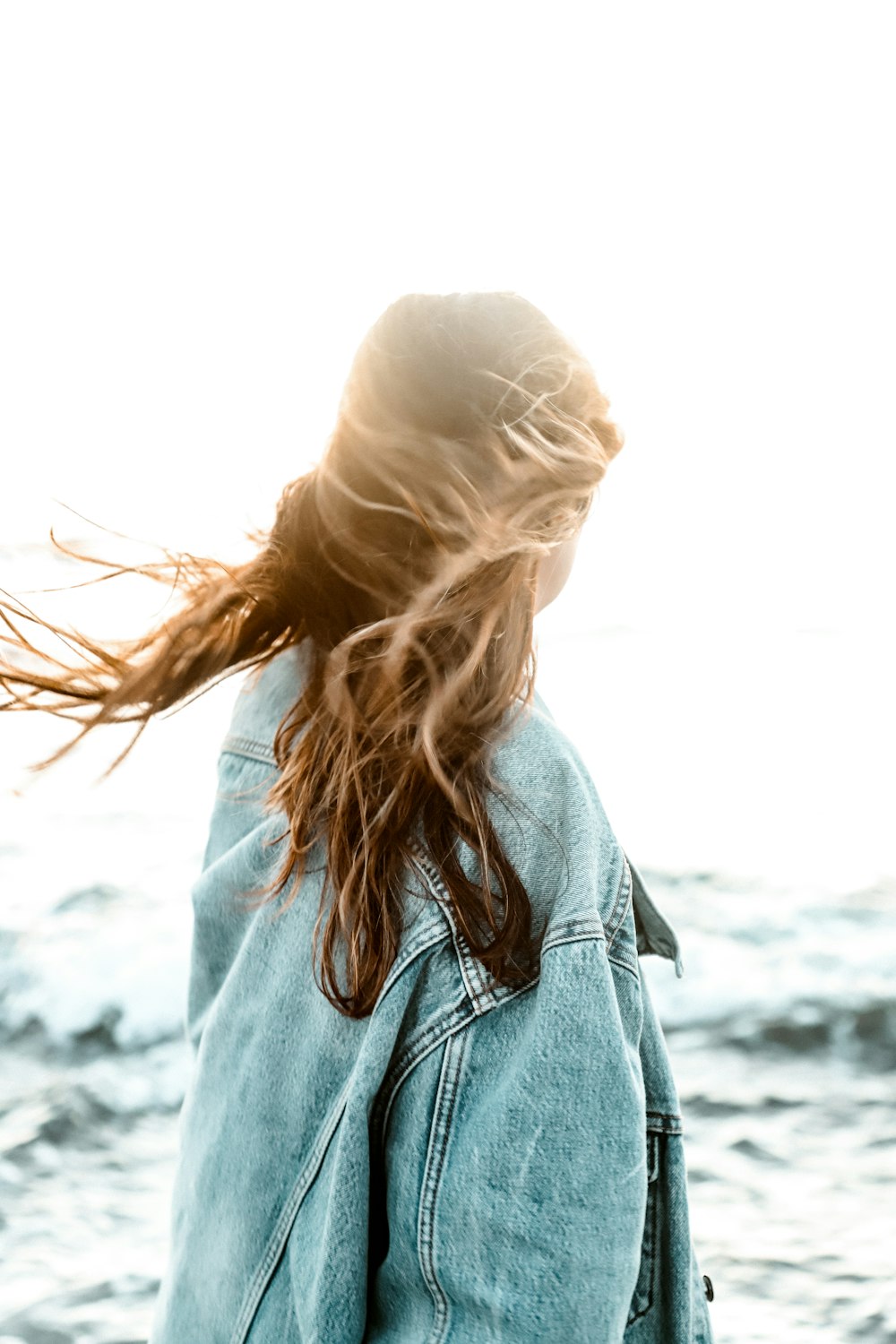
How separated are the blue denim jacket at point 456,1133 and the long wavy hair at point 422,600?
0.08ft

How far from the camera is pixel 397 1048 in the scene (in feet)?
2.61

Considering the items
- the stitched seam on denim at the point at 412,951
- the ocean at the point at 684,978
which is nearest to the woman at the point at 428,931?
the stitched seam on denim at the point at 412,951

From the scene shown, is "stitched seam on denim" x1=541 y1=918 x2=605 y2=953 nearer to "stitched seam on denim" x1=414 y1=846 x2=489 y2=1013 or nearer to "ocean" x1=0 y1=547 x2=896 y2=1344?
"stitched seam on denim" x1=414 y1=846 x2=489 y2=1013

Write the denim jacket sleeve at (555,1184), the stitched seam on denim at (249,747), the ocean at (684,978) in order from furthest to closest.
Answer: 1. the ocean at (684,978)
2. the stitched seam on denim at (249,747)
3. the denim jacket sleeve at (555,1184)

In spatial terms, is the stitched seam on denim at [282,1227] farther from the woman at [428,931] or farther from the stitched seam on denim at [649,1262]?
the stitched seam on denim at [649,1262]

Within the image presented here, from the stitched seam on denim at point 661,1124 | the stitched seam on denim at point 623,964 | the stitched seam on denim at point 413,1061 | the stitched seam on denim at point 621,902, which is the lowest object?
the stitched seam on denim at point 661,1124

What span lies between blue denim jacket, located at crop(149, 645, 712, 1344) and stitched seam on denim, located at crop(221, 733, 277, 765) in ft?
0.26

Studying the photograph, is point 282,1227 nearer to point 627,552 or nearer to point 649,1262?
point 649,1262

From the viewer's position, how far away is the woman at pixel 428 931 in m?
0.74

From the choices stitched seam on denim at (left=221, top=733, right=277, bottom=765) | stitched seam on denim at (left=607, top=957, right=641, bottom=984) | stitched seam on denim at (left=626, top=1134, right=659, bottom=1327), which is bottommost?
stitched seam on denim at (left=626, top=1134, right=659, bottom=1327)

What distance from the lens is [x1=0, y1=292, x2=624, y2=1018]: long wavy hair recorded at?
0.81 metres

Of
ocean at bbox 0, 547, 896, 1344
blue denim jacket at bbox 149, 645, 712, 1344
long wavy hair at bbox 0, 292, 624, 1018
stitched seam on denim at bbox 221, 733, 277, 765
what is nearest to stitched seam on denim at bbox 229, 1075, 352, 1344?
blue denim jacket at bbox 149, 645, 712, 1344

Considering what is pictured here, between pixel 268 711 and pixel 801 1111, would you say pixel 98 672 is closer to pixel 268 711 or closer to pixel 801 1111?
pixel 268 711

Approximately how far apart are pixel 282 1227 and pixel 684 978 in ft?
7.70
